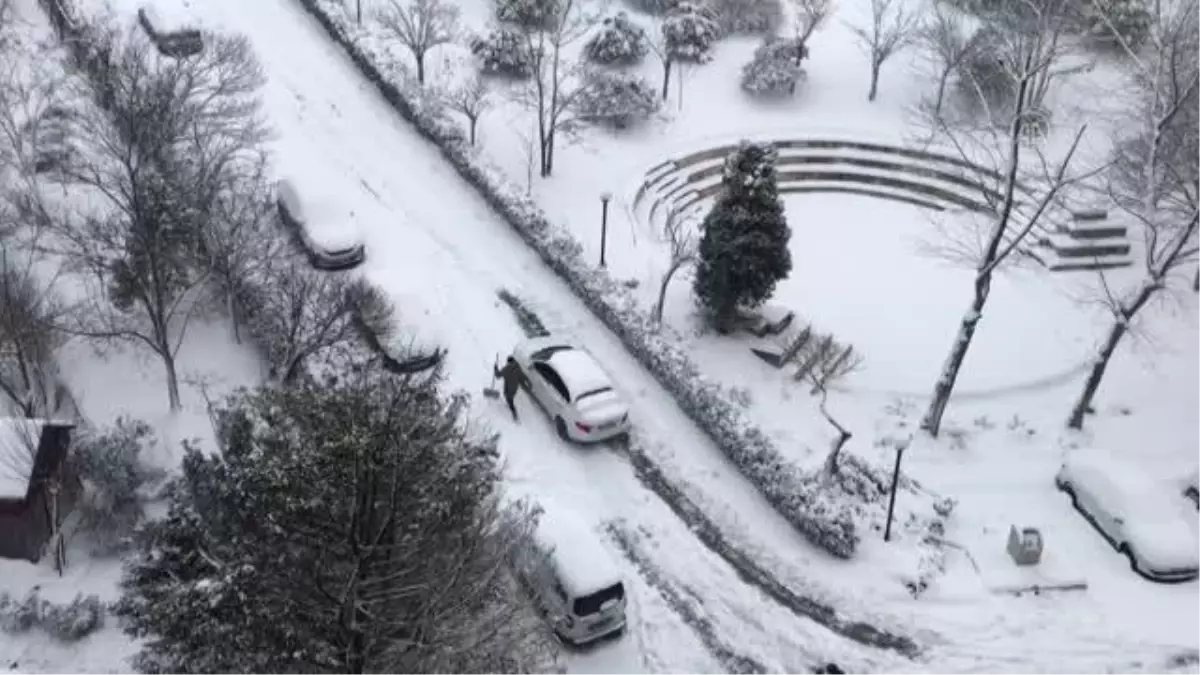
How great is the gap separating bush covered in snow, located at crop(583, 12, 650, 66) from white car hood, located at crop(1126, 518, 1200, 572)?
79.9ft

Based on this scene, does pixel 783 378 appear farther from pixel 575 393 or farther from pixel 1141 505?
pixel 1141 505

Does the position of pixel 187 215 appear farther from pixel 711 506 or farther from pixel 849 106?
pixel 849 106

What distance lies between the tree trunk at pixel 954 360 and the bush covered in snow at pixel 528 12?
19691mm

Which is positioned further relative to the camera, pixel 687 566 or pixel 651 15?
pixel 651 15

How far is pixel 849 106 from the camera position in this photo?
44.6 meters

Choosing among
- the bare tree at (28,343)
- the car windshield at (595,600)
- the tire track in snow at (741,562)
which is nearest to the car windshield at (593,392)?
the tire track in snow at (741,562)

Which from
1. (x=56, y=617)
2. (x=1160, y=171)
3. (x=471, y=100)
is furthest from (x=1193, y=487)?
(x=56, y=617)

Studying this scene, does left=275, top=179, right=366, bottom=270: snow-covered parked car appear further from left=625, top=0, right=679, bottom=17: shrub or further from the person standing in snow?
left=625, top=0, right=679, bottom=17: shrub

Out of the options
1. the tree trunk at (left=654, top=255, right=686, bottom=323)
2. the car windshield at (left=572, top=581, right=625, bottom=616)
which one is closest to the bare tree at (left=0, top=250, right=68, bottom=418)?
the car windshield at (left=572, top=581, right=625, bottom=616)

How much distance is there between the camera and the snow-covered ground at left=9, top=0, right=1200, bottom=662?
25359mm

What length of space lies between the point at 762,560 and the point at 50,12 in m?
30.4

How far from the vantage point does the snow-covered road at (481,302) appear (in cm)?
2498

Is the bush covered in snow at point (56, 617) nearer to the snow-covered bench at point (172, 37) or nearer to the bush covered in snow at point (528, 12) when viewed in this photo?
the snow-covered bench at point (172, 37)

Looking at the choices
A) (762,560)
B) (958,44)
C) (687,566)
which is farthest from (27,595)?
(958,44)
